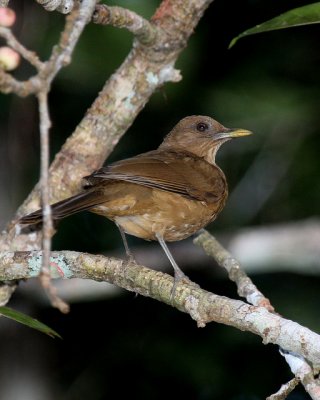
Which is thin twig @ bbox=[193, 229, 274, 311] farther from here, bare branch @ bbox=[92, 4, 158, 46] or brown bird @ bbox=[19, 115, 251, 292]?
bare branch @ bbox=[92, 4, 158, 46]

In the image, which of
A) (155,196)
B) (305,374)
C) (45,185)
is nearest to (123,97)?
(155,196)

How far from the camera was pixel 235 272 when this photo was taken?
4227 millimetres

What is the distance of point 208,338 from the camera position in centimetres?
688

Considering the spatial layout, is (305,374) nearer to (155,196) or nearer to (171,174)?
(155,196)

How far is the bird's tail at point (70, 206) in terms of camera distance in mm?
4113

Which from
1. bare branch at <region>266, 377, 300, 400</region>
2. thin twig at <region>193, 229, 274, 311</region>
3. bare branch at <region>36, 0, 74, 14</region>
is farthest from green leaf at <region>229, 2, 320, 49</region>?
bare branch at <region>266, 377, 300, 400</region>

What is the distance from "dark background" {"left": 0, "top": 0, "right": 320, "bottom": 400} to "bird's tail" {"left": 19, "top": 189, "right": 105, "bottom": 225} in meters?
1.89

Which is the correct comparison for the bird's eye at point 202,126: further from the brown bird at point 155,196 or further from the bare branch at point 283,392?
the bare branch at point 283,392

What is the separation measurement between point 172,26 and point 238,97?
230 cm

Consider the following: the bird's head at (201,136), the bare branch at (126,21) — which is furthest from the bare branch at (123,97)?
the bird's head at (201,136)

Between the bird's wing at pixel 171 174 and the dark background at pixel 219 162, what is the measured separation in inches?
43.9

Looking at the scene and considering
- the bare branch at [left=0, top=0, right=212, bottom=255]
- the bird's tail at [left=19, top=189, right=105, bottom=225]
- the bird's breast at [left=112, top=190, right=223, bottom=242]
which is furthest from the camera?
the bare branch at [left=0, top=0, right=212, bottom=255]

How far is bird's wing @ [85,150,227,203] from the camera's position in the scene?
14.8ft

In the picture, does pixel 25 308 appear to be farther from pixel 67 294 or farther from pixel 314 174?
pixel 314 174
